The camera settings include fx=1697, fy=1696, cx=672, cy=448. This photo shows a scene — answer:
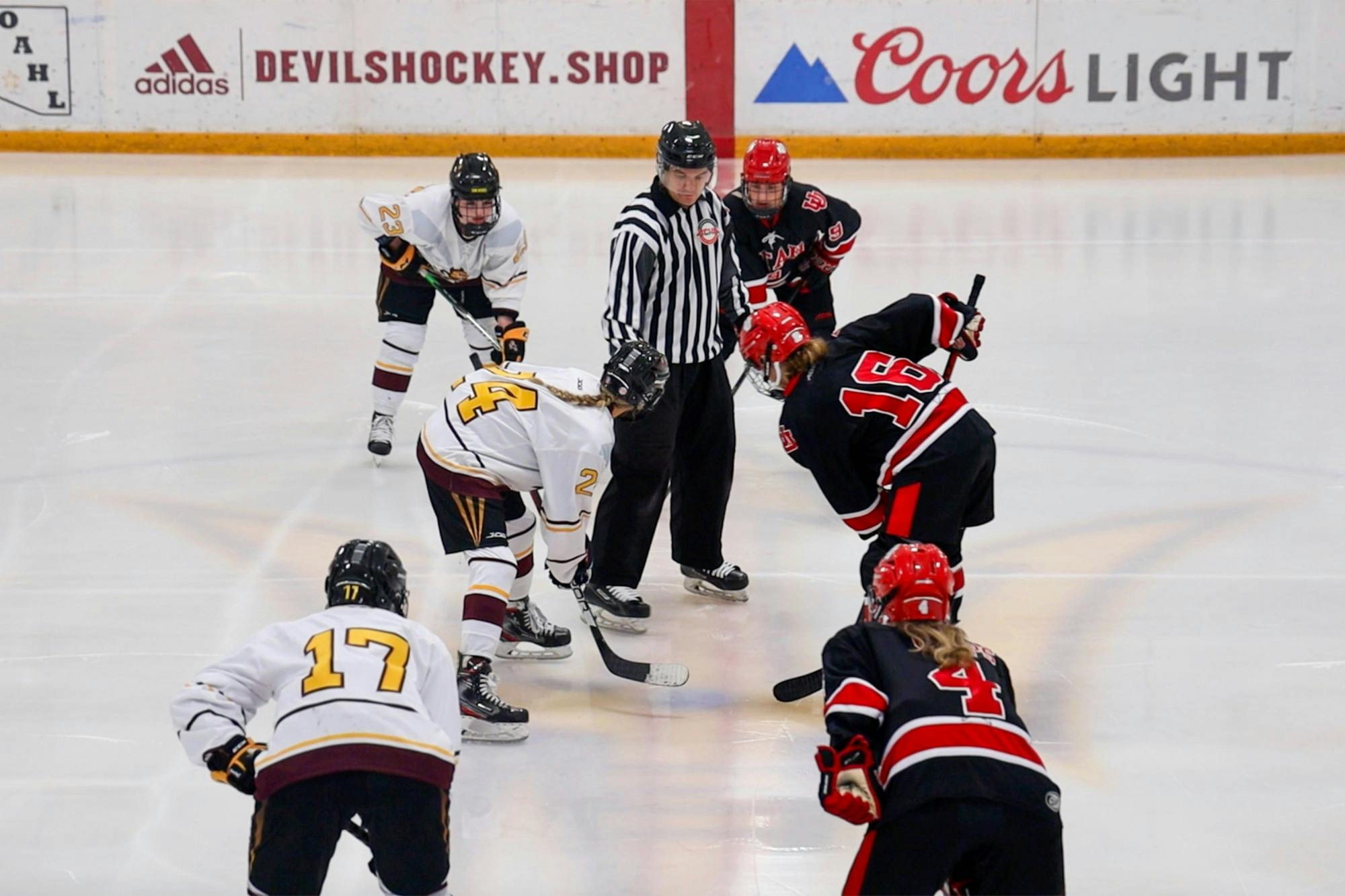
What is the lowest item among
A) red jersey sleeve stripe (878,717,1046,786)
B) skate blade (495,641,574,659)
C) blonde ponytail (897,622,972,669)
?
skate blade (495,641,574,659)

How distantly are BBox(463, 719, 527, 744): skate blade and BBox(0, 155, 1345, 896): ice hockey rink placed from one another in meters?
0.03

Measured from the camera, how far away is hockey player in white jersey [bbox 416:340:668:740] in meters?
3.87

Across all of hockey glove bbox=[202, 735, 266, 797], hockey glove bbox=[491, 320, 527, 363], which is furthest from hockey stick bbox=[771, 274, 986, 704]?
hockey glove bbox=[491, 320, 527, 363]

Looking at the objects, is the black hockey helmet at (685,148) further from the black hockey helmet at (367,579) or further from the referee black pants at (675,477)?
the black hockey helmet at (367,579)

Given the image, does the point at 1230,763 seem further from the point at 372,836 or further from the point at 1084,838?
the point at 372,836

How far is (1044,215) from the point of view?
1089cm

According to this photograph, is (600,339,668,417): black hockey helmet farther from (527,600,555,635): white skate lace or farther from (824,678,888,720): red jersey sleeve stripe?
(824,678,888,720): red jersey sleeve stripe

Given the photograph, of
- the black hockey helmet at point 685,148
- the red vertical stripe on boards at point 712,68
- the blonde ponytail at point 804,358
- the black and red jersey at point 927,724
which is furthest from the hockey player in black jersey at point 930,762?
the red vertical stripe on boards at point 712,68

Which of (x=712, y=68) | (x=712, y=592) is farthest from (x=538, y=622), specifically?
(x=712, y=68)

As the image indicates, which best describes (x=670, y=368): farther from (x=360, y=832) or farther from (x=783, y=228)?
(x=360, y=832)

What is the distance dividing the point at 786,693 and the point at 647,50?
9.95 m

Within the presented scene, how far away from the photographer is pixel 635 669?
4.15 meters

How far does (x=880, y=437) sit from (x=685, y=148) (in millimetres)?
1171

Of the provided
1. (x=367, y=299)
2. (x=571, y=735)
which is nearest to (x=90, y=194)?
→ (x=367, y=299)
